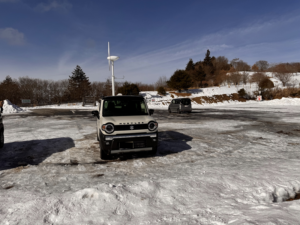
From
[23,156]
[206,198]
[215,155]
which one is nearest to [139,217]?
[206,198]

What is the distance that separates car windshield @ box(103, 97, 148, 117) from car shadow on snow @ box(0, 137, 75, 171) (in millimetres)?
2625

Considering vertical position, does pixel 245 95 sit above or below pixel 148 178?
above

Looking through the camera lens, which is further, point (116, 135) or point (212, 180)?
point (116, 135)

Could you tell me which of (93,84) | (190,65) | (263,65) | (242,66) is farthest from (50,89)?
(263,65)

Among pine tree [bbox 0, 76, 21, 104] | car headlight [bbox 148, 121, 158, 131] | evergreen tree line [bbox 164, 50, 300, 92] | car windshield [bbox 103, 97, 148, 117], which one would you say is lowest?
car headlight [bbox 148, 121, 158, 131]

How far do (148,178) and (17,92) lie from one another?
2650 inches

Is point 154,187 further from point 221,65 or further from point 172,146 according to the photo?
point 221,65

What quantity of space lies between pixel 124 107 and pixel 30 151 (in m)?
4.00

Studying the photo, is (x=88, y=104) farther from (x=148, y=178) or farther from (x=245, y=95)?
(x=148, y=178)

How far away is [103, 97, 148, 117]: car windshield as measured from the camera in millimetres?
5956

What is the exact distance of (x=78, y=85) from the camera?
7206 centimetres

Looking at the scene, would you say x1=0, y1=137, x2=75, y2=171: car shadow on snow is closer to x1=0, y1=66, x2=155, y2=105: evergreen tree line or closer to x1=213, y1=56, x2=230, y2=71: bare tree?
x1=0, y1=66, x2=155, y2=105: evergreen tree line

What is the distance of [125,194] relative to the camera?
3502mm

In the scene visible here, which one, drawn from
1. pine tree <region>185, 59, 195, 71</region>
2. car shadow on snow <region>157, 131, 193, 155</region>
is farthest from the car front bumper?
pine tree <region>185, 59, 195, 71</region>
